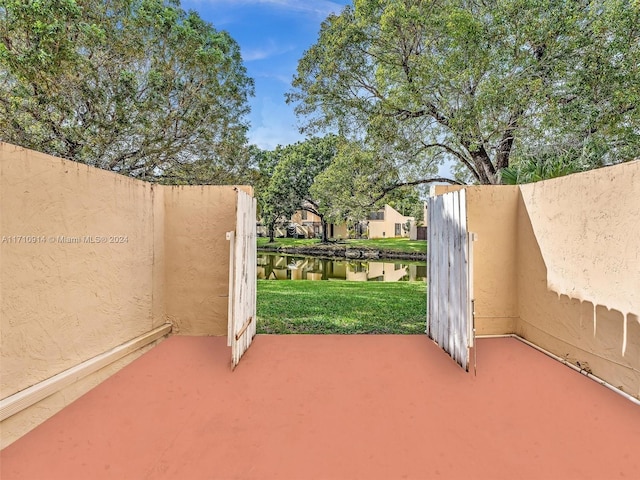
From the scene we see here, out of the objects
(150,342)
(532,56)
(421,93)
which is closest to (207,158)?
(421,93)

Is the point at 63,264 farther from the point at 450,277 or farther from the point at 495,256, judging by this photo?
the point at 495,256

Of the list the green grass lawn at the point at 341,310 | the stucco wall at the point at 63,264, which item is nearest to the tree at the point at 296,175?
the green grass lawn at the point at 341,310

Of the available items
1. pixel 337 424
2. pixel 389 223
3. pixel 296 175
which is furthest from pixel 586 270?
pixel 389 223

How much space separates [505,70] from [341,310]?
19.8ft

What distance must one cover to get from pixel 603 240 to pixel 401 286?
20.0 feet

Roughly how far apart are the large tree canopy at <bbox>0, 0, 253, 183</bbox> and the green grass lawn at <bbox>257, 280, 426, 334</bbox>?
4673 mm

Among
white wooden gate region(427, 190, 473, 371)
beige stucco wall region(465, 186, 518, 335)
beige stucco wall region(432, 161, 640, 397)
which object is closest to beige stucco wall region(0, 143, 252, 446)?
white wooden gate region(427, 190, 473, 371)

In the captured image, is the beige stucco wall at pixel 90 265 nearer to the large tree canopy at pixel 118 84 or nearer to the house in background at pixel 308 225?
the large tree canopy at pixel 118 84

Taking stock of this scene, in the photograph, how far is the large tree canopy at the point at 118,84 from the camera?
220 inches

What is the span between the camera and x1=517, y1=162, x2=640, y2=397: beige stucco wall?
2.64m

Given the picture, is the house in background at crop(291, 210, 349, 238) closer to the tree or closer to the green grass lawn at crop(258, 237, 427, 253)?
the green grass lawn at crop(258, 237, 427, 253)

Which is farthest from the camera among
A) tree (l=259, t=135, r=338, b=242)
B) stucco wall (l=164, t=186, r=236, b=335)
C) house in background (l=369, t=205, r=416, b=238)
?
house in background (l=369, t=205, r=416, b=238)

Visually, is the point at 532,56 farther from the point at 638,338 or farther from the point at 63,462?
the point at 63,462

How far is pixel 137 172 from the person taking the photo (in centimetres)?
903
